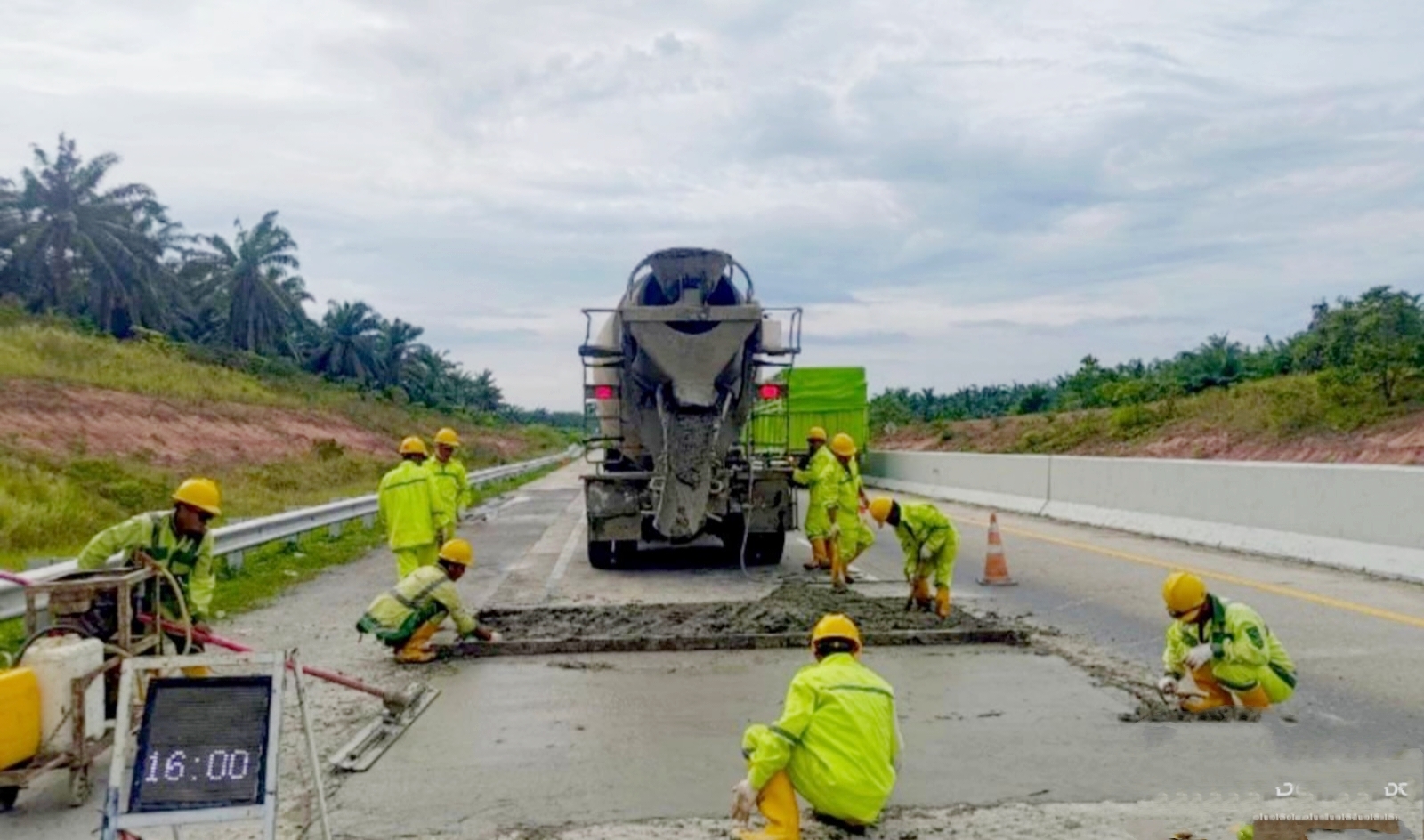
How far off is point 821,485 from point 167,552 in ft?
23.5

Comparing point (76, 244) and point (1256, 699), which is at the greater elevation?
point (76, 244)

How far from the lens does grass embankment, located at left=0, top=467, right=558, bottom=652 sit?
1128cm

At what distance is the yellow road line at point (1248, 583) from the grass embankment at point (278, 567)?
8178 millimetres

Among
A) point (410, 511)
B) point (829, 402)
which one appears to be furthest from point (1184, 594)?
point (829, 402)

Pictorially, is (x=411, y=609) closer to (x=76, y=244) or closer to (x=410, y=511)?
(x=410, y=511)

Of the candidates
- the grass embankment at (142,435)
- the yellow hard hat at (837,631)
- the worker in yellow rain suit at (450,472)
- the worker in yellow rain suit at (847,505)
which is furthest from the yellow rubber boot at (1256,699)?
the grass embankment at (142,435)

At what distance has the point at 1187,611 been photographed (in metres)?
6.87

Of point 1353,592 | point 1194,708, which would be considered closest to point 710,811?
point 1194,708

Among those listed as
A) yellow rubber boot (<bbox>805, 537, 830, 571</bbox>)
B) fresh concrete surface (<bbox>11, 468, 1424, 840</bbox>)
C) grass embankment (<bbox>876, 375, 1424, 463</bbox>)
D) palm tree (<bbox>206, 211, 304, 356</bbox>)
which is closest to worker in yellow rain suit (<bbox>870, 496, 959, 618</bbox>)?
fresh concrete surface (<bbox>11, 468, 1424, 840</bbox>)

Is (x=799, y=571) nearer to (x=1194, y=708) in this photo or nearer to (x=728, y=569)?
(x=728, y=569)

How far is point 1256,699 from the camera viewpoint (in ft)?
22.5

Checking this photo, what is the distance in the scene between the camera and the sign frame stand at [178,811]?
4285mm

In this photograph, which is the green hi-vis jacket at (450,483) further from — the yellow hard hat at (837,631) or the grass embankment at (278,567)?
the yellow hard hat at (837,631)

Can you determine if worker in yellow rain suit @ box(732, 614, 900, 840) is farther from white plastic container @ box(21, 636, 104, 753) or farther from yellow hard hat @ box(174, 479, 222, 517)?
yellow hard hat @ box(174, 479, 222, 517)
